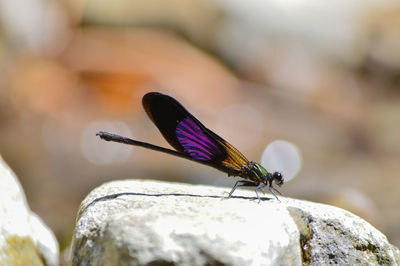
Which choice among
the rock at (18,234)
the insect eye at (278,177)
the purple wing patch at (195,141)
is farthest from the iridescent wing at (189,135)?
the rock at (18,234)

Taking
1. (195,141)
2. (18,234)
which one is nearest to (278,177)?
(195,141)

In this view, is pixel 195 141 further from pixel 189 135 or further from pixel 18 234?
pixel 18 234

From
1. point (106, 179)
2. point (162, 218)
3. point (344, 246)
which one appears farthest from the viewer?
point (106, 179)

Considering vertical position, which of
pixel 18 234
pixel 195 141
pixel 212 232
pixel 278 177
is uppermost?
pixel 278 177

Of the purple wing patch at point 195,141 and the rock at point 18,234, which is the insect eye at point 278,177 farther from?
the rock at point 18,234

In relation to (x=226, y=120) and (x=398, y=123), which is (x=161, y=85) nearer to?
(x=226, y=120)

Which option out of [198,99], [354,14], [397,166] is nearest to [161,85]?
[198,99]
